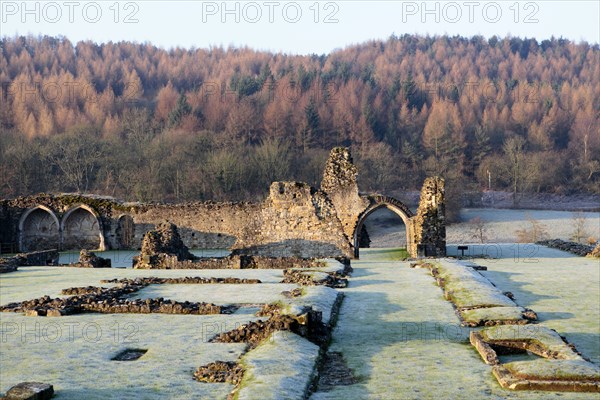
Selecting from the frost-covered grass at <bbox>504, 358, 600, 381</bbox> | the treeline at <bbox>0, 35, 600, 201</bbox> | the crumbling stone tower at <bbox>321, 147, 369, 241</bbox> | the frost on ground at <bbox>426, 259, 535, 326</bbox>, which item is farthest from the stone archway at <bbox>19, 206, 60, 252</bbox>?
the frost-covered grass at <bbox>504, 358, 600, 381</bbox>

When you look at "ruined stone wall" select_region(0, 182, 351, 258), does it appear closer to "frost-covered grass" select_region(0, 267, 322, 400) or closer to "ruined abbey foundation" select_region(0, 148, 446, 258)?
"ruined abbey foundation" select_region(0, 148, 446, 258)

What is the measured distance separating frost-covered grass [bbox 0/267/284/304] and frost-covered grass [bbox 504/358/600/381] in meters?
11.3

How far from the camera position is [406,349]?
529 inches

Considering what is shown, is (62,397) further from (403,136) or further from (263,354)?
(403,136)

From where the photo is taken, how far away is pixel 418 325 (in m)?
15.5

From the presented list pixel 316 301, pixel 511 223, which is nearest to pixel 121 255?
pixel 316 301

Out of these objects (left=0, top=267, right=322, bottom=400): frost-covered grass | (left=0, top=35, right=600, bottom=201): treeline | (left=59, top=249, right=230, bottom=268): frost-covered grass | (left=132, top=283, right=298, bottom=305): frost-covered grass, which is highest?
(left=0, top=35, right=600, bottom=201): treeline

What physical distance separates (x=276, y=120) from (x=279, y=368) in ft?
263

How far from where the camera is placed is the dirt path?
10.8m

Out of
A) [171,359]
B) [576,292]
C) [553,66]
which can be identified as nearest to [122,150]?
[576,292]

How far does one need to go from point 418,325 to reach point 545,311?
371cm

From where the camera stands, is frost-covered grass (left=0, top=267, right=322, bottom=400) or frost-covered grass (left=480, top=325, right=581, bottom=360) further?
frost-covered grass (left=480, top=325, right=581, bottom=360)

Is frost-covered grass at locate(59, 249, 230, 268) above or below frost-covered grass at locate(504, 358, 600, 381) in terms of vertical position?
below

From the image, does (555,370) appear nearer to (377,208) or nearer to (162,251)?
(162,251)
